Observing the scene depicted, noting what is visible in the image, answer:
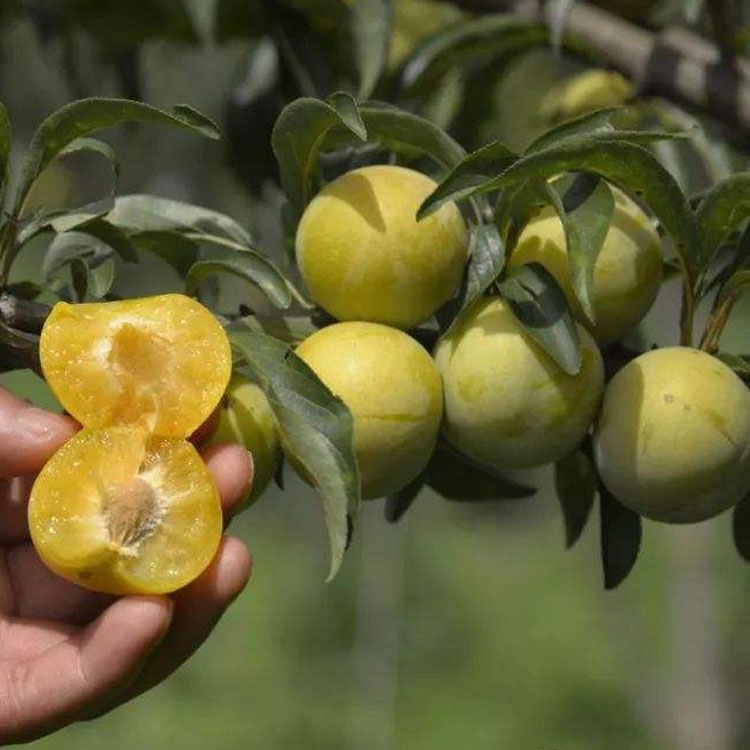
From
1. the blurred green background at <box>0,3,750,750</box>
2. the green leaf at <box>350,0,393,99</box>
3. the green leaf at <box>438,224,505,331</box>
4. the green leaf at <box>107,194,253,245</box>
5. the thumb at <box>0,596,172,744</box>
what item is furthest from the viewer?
the blurred green background at <box>0,3,750,750</box>

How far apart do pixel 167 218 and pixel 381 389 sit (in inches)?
9.7

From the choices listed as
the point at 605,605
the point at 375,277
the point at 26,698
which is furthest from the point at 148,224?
the point at 605,605

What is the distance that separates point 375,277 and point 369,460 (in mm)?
111

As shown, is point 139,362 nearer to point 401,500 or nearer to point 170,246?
point 170,246

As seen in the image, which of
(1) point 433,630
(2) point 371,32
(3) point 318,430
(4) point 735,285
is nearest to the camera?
(3) point 318,430

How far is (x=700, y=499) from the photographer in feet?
2.91

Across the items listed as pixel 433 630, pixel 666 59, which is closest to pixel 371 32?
pixel 666 59

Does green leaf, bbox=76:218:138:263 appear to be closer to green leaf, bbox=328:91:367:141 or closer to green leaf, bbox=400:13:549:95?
green leaf, bbox=328:91:367:141

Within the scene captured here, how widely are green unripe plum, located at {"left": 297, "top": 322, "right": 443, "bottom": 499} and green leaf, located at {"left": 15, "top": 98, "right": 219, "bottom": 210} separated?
0.48 feet

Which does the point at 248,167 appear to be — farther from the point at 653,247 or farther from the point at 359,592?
the point at 359,592

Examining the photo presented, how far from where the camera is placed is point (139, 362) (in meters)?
0.83

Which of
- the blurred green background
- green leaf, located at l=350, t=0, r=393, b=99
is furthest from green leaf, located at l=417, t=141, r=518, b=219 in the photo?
the blurred green background

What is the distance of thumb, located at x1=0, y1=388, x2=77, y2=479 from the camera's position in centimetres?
82

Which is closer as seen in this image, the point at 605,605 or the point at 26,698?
the point at 26,698
